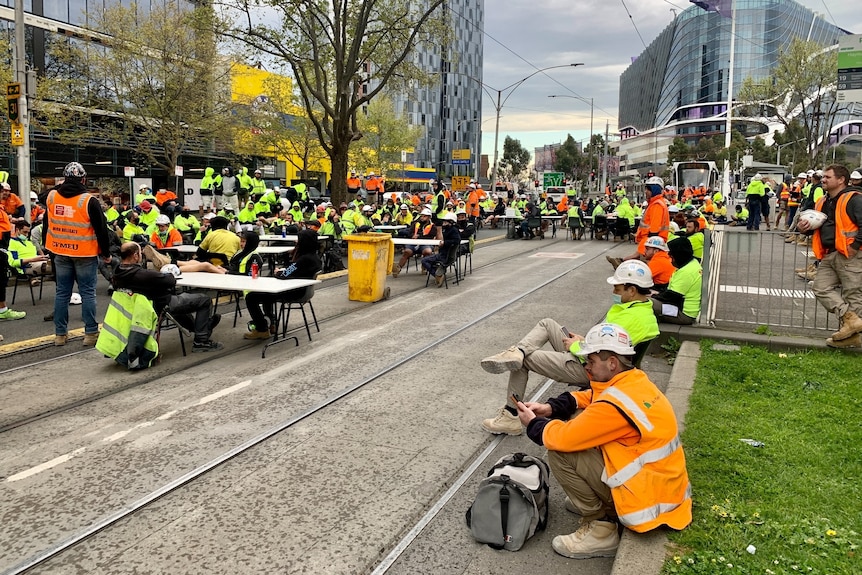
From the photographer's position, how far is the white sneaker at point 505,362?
526 cm

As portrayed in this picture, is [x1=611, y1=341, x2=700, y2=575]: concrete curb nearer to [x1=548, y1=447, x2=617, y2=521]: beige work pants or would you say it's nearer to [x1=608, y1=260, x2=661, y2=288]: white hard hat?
[x1=548, y1=447, x2=617, y2=521]: beige work pants

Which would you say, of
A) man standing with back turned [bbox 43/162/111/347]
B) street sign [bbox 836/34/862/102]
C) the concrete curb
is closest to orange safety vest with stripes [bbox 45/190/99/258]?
man standing with back turned [bbox 43/162/111/347]

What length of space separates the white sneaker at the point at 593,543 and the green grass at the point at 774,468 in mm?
339

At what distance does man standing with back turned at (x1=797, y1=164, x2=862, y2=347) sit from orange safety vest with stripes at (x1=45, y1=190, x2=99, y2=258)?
821cm

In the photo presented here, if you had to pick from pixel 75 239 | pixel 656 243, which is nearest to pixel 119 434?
pixel 75 239

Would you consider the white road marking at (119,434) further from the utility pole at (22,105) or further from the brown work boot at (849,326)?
the utility pole at (22,105)

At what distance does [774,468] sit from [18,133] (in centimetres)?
1643

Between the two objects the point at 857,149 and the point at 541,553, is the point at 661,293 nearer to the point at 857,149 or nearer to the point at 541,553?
the point at 541,553

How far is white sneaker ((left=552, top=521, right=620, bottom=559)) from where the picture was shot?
3.83 meters

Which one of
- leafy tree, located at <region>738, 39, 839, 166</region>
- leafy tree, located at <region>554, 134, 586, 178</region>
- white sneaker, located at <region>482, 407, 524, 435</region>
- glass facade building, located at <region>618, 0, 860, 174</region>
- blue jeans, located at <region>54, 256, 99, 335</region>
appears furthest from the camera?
glass facade building, located at <region>618, 0, 860, 174</region>

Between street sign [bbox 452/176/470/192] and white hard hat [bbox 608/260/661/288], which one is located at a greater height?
street sign [bbox 452/176/470/192]

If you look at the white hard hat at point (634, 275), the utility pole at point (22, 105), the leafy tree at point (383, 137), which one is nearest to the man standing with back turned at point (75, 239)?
the white hard hat at point (634, 275)

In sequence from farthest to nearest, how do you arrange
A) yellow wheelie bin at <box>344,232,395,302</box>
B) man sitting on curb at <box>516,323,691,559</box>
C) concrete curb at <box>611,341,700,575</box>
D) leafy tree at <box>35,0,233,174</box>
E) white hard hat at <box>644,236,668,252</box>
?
leafy tree at <box>35,0,233,174</box>
yellow wheelie bin at <box>344,232,395,302</box>
white hard hat at <box>644,236,668,252</box>
man sitting on curb at <box>516,323,691,559</box>
concrete curb at <box>611,341,700,575</box>

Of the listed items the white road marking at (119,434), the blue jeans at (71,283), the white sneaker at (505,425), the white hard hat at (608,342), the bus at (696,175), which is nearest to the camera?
the white hard hat at (608,342)
